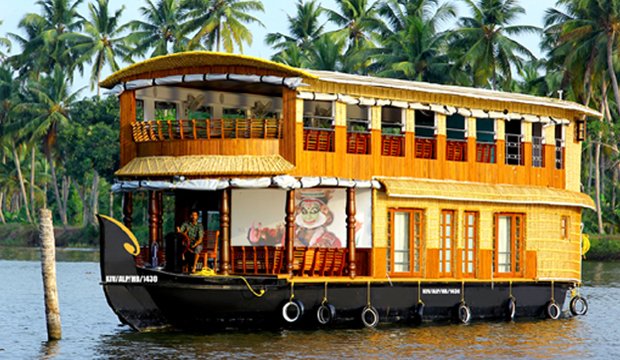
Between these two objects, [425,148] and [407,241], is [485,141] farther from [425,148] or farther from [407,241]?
[407,241]

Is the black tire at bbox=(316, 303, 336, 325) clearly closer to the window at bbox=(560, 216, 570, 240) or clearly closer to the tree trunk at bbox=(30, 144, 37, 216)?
the window at bbox=(560, 216, 570, 240)

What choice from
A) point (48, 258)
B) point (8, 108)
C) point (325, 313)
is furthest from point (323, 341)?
point (8, 108)

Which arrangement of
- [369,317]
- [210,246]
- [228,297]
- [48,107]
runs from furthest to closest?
[48,107] < [210,246] < [369,317] < [228,297]

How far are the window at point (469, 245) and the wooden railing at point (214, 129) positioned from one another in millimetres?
4808

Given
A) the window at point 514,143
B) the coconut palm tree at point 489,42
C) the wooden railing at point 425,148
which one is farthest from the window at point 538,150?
the coconut palm tree at point 489,42

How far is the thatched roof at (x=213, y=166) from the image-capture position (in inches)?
796

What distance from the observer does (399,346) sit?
20.2 metres

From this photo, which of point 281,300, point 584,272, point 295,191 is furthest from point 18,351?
point 584,272

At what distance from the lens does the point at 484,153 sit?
2436 centimetres

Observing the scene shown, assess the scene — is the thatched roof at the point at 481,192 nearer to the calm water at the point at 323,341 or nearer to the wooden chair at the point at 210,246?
the calm water at the point at 323,341

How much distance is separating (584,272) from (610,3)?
38.1 ft

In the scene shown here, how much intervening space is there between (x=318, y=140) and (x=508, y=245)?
522cm

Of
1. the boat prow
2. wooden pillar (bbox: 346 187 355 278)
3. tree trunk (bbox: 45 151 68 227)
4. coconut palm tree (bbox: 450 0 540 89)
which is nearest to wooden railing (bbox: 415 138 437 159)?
wooden pillar (bbox: 346 187 355 278)

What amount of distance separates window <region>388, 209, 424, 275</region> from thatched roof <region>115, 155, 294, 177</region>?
3.00 meters
